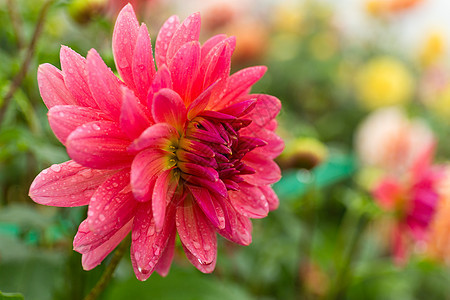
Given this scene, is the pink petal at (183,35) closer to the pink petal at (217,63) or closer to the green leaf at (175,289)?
the pink petal at (217,63)

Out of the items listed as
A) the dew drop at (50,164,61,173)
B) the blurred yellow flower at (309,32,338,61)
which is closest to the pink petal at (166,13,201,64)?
the dew drop at (50,164,61,173)

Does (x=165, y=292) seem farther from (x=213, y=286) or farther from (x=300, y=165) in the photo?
(x=300, y=165)

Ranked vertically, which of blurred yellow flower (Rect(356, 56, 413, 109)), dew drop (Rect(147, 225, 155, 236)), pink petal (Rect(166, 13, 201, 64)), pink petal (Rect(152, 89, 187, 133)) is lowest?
blurred yellow flower (Rect(356, 56, 413, 109))

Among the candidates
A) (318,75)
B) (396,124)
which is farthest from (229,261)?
(318,75)

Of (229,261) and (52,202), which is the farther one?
(229,261)

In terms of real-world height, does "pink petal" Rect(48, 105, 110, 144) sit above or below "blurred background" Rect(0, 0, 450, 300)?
above

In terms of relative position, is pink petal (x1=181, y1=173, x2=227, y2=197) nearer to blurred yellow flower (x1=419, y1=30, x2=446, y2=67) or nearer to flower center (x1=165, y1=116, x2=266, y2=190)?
flower center (x1=165, y1=116, x2=266, y2=190)
